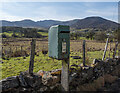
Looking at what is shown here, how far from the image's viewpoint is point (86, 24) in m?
192

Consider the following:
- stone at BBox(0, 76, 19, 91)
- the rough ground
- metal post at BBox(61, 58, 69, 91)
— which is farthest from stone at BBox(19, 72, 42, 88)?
metal post at BBox(61, 58, 69, 91)

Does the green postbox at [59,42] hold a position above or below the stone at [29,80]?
above

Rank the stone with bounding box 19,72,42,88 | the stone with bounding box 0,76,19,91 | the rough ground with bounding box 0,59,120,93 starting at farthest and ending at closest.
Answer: the stone with bounding box 19,72,42,88
the rough ground with bounding box 0,59,120,93
the stone with bounding box 0,76,19,91

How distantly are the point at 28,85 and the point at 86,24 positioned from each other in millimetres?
194021

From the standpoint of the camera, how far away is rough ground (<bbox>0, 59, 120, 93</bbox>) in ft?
15.2

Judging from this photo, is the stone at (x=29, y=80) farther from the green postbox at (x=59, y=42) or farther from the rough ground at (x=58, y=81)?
the green postbox at (x=59, y=42)

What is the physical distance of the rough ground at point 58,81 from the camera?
15.2 ft

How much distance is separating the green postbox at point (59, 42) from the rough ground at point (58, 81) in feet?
3.60

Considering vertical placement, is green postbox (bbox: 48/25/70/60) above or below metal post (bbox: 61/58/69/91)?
above

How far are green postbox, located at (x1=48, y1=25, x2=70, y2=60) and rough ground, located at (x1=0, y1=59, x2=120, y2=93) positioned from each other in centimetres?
110

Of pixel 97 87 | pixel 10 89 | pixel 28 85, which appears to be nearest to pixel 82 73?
pixel 97 87

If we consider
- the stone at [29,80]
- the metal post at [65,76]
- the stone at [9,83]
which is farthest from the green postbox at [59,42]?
the stone at [9,83]

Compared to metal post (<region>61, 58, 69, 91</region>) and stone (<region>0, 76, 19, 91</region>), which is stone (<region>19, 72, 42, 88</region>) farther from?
metal post (<region>61, 58, 69, 91</region>)

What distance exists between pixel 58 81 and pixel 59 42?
184cm
